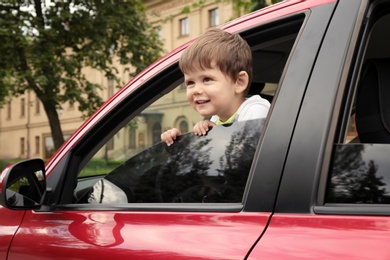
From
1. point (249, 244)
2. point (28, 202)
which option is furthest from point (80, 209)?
point (249, 244)

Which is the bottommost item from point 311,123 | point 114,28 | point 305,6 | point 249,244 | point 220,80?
point 249,244

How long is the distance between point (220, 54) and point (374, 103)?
0.47 m

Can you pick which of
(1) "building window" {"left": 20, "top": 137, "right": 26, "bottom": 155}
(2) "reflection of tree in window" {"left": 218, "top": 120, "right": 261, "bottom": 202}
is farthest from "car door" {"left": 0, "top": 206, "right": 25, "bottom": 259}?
(1) "building window" {"left": 20, "top": 137, "right": 26, "bottom": 155}

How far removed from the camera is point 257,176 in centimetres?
150

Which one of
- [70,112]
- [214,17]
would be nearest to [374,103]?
[214,17]

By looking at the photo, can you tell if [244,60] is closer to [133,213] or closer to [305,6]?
[305,6]

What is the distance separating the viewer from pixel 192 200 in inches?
68.1

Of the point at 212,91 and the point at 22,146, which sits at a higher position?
the point at 22,146

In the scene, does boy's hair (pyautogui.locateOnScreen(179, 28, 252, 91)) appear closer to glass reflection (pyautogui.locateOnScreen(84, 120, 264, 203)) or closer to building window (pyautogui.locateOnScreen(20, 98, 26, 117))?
glass reflection (pyautogui.locateOnScreen(84, 120, 264, 203))

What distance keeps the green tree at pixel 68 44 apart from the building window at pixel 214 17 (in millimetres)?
14823

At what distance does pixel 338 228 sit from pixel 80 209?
0.96 metres

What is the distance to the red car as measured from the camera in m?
1.32

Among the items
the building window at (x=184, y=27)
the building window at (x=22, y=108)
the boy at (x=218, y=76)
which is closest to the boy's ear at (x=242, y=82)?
the boy at (x=218, y=76)

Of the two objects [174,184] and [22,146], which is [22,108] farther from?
[174,184]
